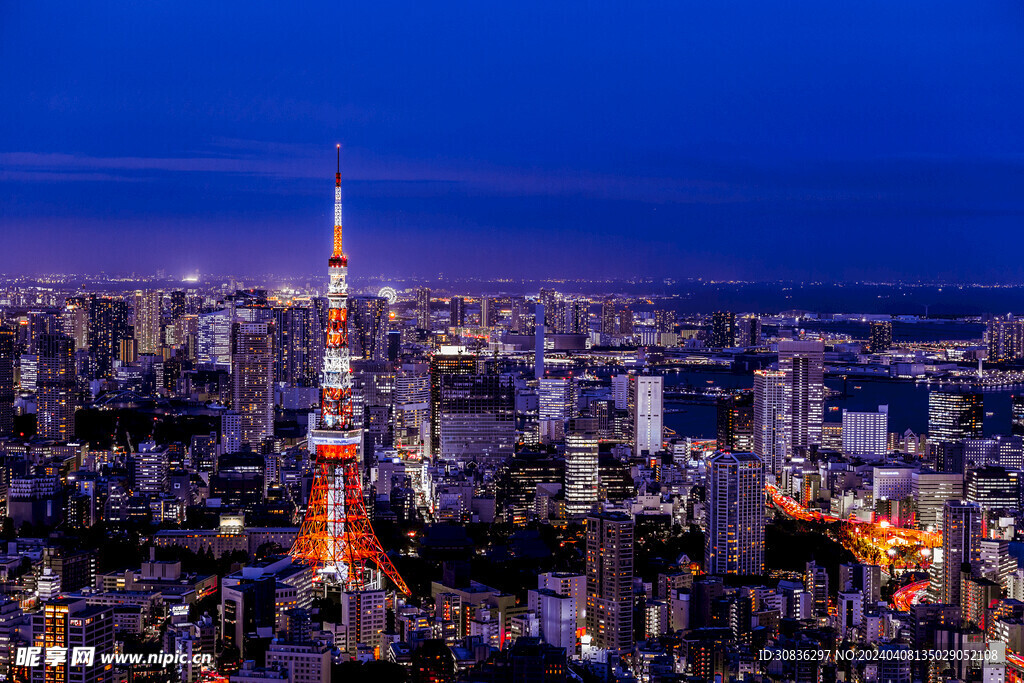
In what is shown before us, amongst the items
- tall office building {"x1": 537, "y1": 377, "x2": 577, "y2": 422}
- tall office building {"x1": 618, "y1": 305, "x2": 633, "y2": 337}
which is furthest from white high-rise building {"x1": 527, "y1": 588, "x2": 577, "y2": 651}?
tall office building {"x1": 618, "y1": 305, "x2": 633, "y2": 337}

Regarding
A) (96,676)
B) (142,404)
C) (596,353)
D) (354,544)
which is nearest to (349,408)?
(354,544)

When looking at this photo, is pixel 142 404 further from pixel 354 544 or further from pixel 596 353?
pixel 354 544

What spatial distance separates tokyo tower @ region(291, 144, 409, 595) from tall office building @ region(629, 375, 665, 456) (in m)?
6.09

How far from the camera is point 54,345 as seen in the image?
55.5 ft

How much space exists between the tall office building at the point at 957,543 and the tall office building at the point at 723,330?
11.3m

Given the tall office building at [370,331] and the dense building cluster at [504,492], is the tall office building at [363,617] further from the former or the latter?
the tall office building at [370,331]

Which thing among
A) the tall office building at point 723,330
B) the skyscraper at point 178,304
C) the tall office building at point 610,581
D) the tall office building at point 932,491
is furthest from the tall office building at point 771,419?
the skyscraper at point 178,304

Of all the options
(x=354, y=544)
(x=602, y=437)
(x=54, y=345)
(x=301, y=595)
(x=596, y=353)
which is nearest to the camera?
(x=301, y=595)

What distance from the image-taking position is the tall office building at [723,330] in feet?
69.0

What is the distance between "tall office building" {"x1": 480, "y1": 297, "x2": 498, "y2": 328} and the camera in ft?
60.2

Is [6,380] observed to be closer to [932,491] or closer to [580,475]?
[580,475]

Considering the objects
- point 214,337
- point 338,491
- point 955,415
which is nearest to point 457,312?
point 214,337

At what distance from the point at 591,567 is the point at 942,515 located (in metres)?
3.12

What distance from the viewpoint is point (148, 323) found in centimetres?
2002
